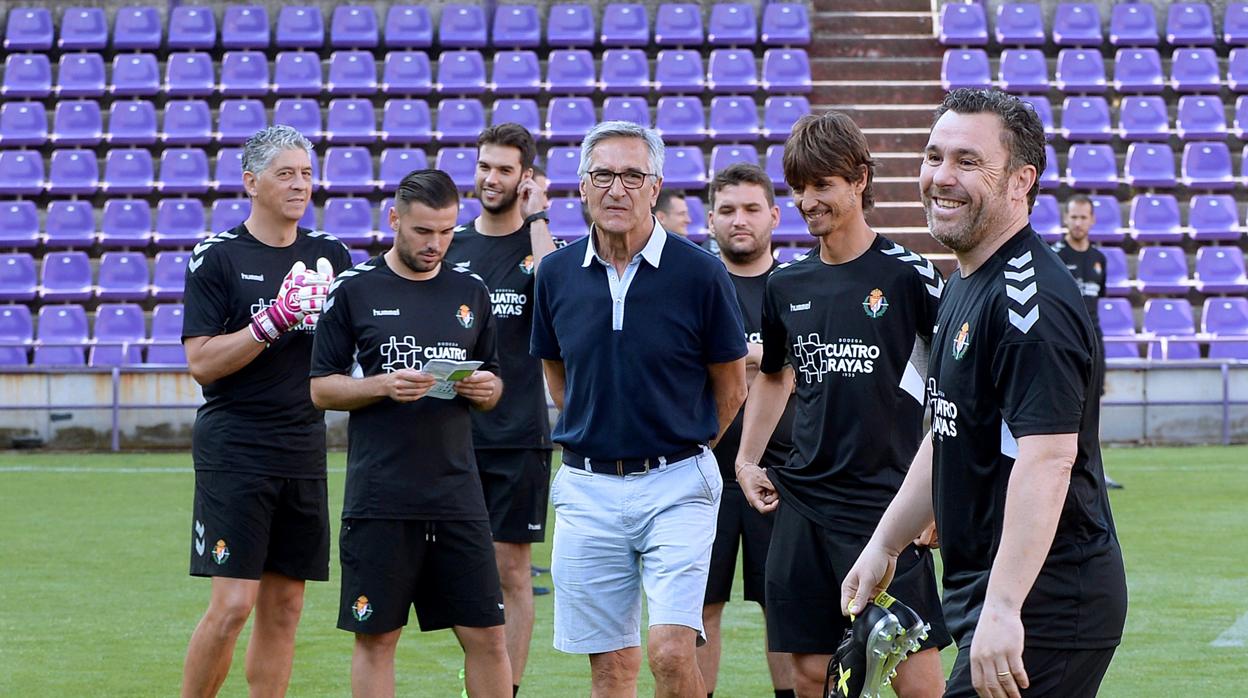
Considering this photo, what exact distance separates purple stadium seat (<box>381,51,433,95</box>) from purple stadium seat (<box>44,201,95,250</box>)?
3.84m

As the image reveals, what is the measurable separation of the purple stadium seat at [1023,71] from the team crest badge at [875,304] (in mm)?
14992

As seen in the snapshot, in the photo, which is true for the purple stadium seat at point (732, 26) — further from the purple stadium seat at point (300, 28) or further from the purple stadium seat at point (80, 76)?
the purple stadium seat at point (80, 76)

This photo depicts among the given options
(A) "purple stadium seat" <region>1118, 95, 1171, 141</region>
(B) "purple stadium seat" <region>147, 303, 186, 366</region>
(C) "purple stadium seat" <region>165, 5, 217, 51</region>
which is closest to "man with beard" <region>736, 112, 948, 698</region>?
(B) "purple stadium seat" <region>147, 303, 186, 366</region>

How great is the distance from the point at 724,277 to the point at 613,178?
475 mm

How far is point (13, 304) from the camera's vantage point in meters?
17.8

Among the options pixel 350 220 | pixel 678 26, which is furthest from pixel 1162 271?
pixel 350 220

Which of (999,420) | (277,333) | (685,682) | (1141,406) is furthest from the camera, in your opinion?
(1141,406)

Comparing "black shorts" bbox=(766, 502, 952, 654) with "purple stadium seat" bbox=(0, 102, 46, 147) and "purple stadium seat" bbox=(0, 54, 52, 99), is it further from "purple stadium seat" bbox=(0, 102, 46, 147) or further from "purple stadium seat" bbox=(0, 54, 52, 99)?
"purple stadium seat" bbox=(0, 54, 52, 99)

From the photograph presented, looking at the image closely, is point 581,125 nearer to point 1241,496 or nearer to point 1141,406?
point 1141,406

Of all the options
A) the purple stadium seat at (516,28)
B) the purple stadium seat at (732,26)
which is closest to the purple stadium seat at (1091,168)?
the purple stadium seat at (732,26)

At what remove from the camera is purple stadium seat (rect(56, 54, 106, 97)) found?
769 inches

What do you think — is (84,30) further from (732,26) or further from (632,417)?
(632,417)

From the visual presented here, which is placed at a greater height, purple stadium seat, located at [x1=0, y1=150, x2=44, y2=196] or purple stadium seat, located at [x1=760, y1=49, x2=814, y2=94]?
purple stadium seat, located at [x1=760, y1=49, x2=814, y2=94]

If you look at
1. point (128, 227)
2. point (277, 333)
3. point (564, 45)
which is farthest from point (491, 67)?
point (277, 333)
